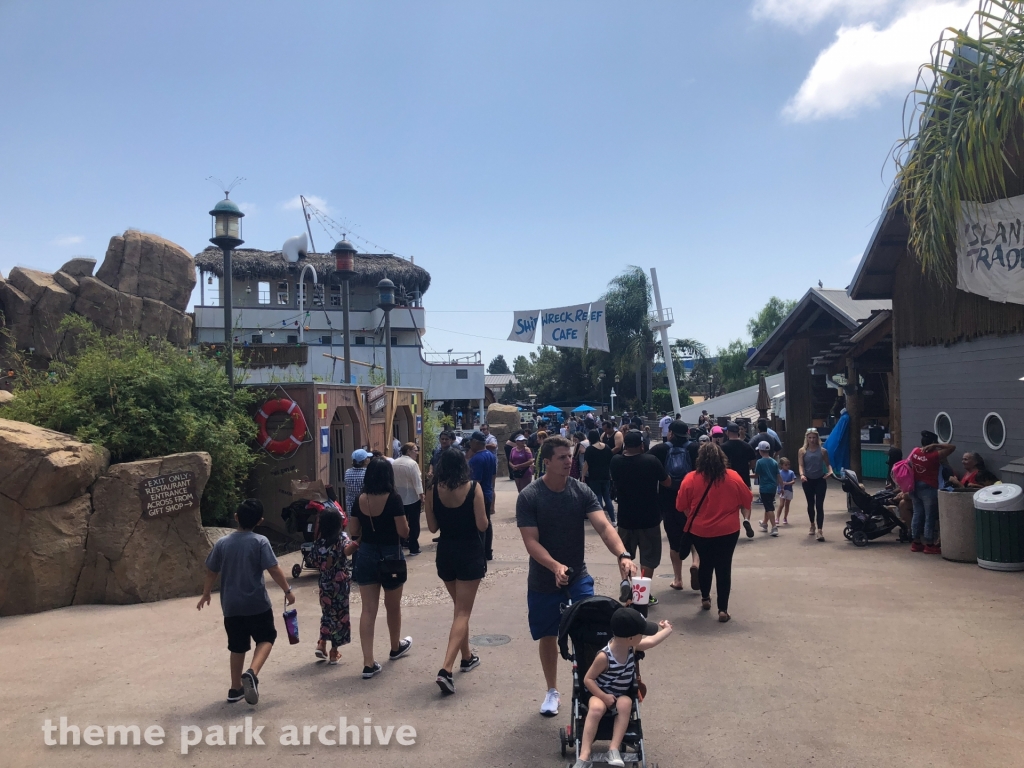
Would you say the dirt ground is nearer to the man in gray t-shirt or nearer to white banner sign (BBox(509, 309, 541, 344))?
the man in gray t-shirt

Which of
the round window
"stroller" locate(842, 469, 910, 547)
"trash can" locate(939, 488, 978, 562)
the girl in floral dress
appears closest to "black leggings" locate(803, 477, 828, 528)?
"stroller" locate(842, 469, 910, 547)

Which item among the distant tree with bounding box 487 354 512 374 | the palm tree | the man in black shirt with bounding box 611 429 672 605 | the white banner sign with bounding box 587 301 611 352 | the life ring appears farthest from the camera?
the distant tree with bounding box 487 354 512 374

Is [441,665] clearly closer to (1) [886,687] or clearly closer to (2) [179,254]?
(1) [886,687]

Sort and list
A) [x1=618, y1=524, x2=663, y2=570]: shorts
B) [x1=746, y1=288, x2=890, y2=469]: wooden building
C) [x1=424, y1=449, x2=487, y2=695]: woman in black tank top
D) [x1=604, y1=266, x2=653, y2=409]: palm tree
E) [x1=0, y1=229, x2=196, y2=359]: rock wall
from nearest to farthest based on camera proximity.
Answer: [x1=424, y1=449, x2=487, y2=695]: woman in black tank top < [x1=618, y1=524, x2=663, y2=570]: shorts < [x1=0, y1=229, x2=196, y2=359]: rock wall < [x1=746, y1=288, x2=890, y2=469]: wooden building < [x1=604, y1=266, x2=653, y2=409]: palm tree

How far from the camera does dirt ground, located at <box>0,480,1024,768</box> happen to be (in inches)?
164

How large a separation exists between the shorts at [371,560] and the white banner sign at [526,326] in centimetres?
2063

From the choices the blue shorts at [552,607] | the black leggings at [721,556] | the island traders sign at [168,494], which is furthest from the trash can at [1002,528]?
the island traders sign at [168,494]

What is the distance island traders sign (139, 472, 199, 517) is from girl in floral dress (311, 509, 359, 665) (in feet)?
8.61

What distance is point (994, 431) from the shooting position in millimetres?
9797

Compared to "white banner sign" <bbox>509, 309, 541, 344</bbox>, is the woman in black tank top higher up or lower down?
lower down

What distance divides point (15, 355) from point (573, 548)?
26.3ft

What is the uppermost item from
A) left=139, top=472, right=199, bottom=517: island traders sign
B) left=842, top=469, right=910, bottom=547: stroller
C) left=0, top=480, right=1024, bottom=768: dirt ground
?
left=139, top=472, right=199, bottom=517: island traders sign

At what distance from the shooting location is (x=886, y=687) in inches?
193

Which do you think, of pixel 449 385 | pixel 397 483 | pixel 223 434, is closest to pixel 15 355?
pixel 223 434
